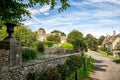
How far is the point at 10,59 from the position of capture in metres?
9.29

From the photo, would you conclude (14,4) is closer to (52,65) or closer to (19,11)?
(19,11)

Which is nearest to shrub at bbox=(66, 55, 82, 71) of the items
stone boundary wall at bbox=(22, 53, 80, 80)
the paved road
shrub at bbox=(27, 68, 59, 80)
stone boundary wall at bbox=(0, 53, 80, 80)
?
the paved road

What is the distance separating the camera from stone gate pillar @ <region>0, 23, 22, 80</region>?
8828 millimetres

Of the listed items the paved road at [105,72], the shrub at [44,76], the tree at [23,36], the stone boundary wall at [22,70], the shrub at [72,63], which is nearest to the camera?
the stone boundary wall at [22,70]

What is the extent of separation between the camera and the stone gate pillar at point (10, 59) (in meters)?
8.83

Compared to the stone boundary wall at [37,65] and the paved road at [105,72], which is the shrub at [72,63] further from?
the stone boundary wall at [37,65]

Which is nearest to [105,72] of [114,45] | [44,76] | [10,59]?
[44,76]

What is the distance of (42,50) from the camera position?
130ft

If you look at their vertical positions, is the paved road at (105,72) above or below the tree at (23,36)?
below

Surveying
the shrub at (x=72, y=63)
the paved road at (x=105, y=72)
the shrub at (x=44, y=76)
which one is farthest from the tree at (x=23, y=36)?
the shrub at (x=44, y=76)

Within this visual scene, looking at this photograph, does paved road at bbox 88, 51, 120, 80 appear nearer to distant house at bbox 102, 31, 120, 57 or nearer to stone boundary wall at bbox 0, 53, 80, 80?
stone boundary wall at bbox 0, 53, 80, 80

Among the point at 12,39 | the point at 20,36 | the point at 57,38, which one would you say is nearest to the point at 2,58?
the point at 12,39

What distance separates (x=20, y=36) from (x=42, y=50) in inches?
367

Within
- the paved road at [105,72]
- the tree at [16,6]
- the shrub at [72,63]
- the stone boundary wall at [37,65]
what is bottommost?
the paved road at [105,72]
